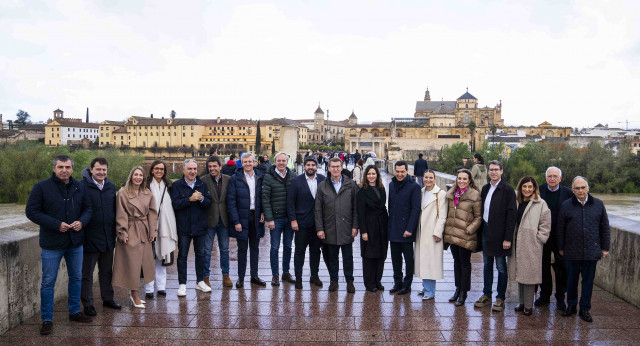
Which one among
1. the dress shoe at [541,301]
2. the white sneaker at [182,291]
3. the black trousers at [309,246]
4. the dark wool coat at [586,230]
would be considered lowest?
the dress shoe at [541,301]

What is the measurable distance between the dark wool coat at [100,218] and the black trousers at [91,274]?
105 millimetres

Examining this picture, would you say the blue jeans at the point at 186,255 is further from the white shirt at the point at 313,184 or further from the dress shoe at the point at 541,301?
the dress shoe at the point at 541,301

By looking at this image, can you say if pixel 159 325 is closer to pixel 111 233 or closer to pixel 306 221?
pixel 111 233

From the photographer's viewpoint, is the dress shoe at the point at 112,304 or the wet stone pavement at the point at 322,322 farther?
the dress shoe at the point at 112,304

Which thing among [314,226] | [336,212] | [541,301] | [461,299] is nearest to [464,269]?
[461,299]

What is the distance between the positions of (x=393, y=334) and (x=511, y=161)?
35989mm

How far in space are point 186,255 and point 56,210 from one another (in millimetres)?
1634

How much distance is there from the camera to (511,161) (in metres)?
36.9

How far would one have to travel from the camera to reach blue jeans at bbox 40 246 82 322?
4.25m

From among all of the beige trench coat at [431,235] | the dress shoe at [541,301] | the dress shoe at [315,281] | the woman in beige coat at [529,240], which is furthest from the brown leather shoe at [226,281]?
the dress shoe at [541,301]

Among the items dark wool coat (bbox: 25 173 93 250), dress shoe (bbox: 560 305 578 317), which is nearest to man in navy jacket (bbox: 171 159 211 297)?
dark wool coat (bbox: 25 173 93 250)

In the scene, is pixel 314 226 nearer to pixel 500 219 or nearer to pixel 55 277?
pixel 500 219

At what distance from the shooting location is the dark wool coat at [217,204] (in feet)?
18.5

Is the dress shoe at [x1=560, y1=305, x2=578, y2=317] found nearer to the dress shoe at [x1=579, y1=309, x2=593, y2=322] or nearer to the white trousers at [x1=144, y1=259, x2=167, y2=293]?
the dress shoe at [x1=579, y1=309, x2=593, y2=322]
